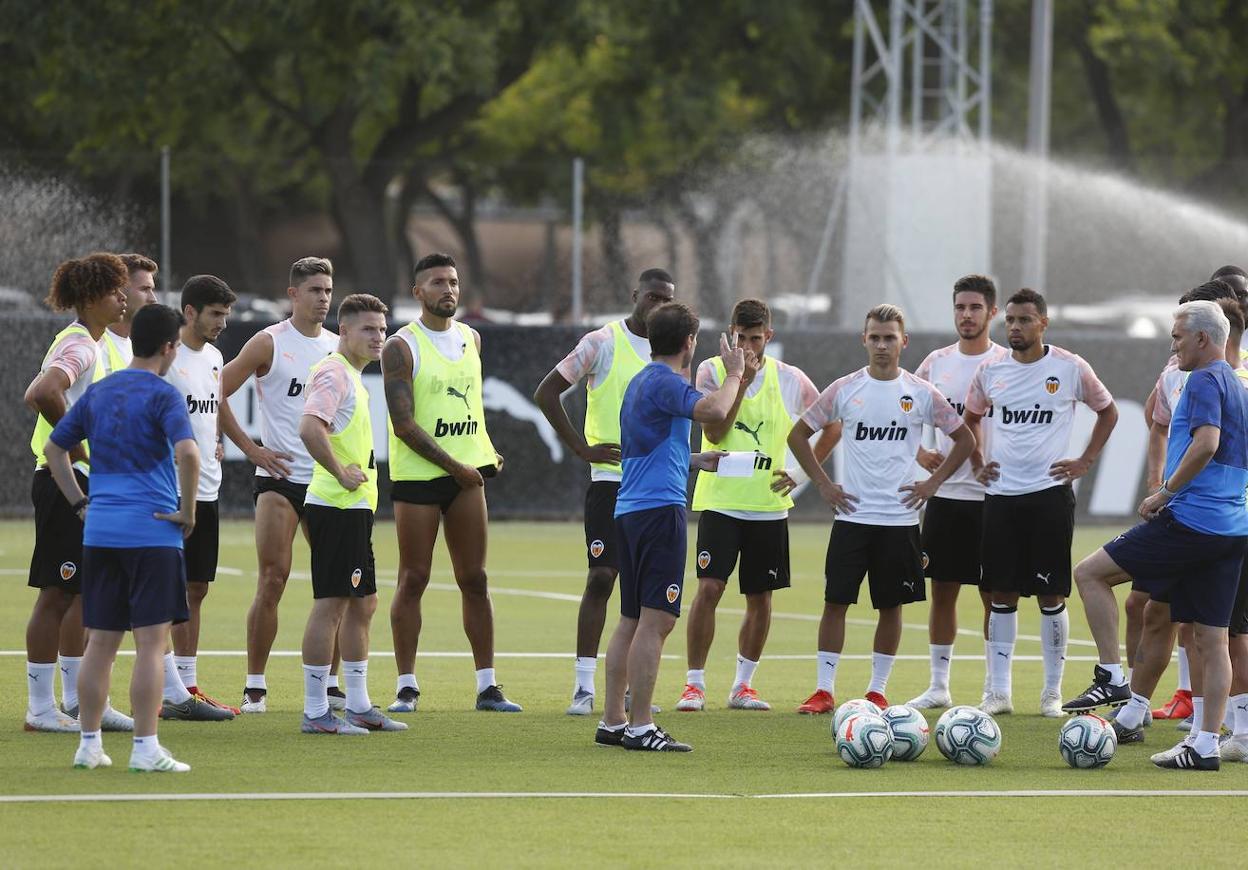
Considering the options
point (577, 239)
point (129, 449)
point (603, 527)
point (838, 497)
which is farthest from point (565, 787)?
point (577, 239)

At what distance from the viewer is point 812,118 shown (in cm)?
4059

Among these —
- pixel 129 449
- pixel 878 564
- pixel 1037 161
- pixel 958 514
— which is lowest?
pixel 878 564

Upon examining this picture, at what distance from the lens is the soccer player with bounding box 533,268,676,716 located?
36.3ft

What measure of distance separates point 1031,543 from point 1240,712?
1913 millimetres

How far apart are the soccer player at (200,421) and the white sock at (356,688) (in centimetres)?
78

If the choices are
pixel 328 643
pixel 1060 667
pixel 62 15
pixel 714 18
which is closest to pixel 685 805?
pixel 328 643

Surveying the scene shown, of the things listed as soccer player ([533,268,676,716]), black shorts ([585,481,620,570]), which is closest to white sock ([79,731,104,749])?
soccer player ([533,268,676,716])

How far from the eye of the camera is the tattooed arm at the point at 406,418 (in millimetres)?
10828

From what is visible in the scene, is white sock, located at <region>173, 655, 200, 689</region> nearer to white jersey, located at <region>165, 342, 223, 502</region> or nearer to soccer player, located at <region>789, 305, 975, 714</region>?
white jersey, located at <region>165, 342, 223, 502</region>

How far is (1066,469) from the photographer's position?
11297 millimetres

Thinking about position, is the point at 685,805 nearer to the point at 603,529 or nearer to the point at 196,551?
the point at 603,529

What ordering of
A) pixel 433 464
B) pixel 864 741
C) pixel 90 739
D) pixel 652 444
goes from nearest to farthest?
1. pixel 90 739
2. pixel 864 741
3. pixel 652 444
4. pixel 433 464

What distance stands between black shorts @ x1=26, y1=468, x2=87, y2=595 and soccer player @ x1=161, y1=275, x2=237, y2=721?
0.88 meters

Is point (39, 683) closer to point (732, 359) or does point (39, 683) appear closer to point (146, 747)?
point (146, 747)
